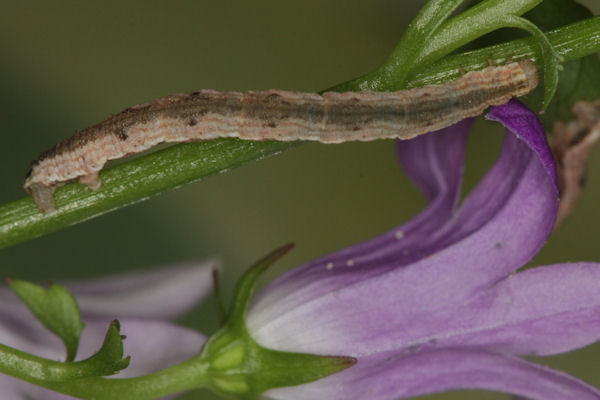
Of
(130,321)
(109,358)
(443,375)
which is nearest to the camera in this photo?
(109,358)

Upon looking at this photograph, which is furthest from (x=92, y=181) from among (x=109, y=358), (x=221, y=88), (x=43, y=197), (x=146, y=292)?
(x=221, y=88)

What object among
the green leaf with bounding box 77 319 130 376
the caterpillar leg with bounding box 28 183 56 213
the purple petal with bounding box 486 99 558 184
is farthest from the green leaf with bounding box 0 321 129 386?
the purple petal with bounding box 486 99 558 184

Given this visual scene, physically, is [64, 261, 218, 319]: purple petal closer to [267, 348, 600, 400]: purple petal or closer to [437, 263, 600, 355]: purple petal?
[267, 348, 600, 400]: purple petal

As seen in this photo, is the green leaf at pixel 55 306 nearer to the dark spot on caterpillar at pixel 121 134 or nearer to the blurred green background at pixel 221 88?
the dark spot on caterpillar at pixel 121 134

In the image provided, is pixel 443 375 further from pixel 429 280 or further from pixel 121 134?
pixel 121 134

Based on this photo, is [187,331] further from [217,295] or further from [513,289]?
[513,289]

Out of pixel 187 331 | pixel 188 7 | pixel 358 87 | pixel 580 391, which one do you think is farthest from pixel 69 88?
pixel 580 391

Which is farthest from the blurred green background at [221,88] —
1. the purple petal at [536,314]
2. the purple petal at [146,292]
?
the purple petal at [536,314]
